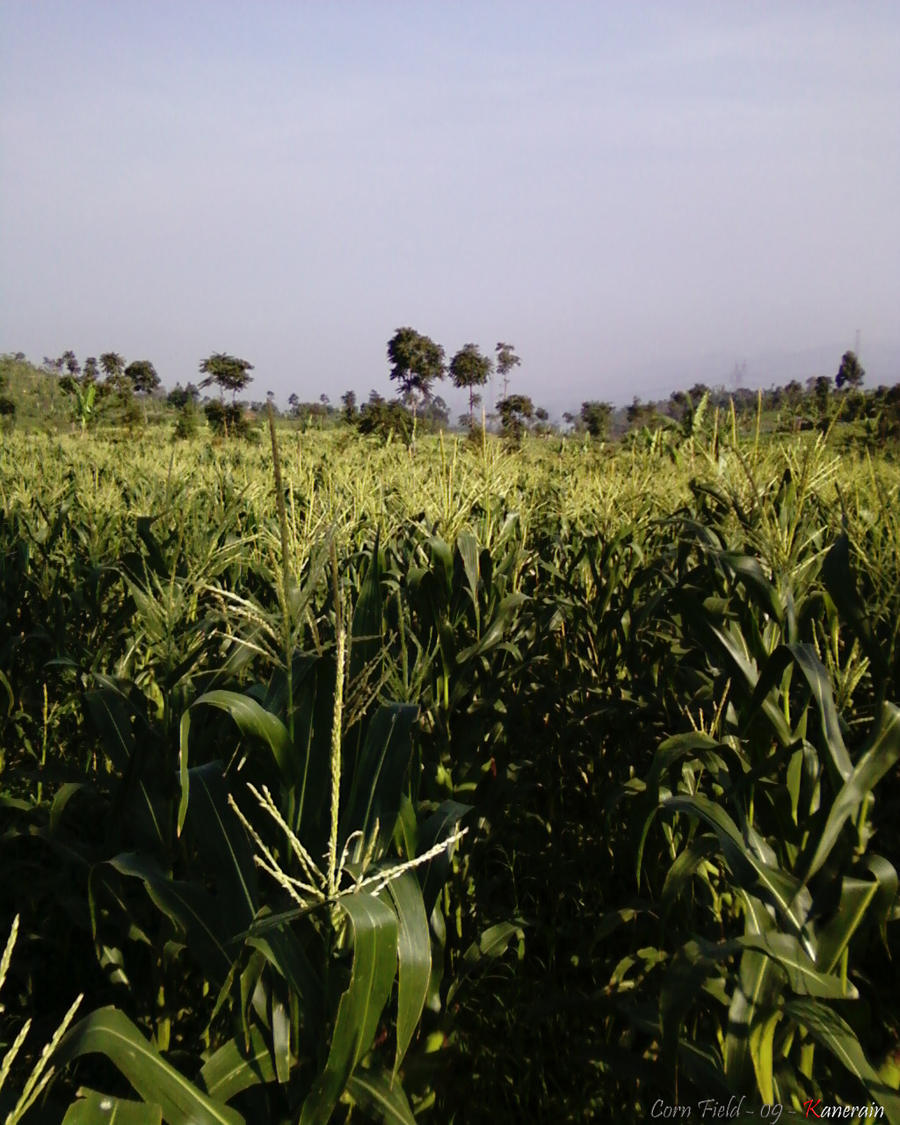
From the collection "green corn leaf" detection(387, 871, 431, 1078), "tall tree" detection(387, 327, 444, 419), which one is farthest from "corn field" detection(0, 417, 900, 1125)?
"tall tree" detection(387, 327, 444, 419)

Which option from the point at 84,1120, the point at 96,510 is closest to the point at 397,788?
the point at 84,1120

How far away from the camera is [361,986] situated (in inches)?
43.5

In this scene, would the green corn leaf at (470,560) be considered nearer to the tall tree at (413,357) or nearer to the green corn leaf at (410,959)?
the green corn leaf at (410,959)

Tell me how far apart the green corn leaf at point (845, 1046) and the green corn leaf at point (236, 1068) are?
0.98 meters

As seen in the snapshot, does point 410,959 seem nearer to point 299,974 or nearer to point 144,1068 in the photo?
point 299,974

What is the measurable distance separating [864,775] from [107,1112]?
1.39 metres

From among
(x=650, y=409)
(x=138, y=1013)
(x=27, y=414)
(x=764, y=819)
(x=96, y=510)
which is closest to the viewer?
(x=138, y=1013)

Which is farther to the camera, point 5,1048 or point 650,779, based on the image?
point 5,1048

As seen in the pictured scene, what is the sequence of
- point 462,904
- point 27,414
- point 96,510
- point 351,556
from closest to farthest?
point 462,904
point 351,556
point 96,510
point 27,414

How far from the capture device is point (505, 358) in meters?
25.1

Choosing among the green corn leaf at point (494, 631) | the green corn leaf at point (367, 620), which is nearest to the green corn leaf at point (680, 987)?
the green corn leaf at point (367, 620)

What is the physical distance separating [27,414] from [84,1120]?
5195cm

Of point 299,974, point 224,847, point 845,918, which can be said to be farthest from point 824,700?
point 224,847

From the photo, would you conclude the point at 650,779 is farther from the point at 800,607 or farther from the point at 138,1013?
the point at 138,1013
